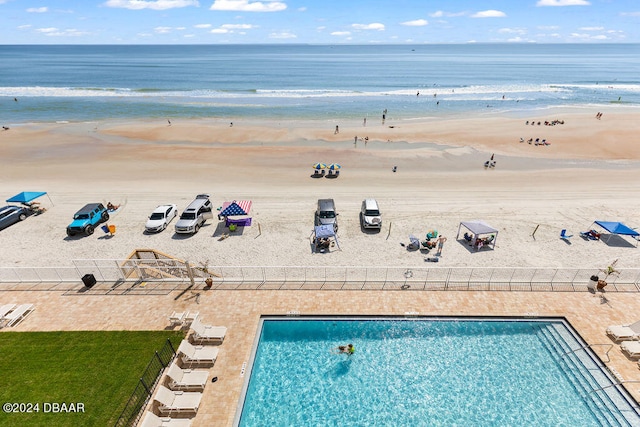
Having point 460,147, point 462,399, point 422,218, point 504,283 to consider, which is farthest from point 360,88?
point 462,399

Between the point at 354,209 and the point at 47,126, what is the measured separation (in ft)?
205

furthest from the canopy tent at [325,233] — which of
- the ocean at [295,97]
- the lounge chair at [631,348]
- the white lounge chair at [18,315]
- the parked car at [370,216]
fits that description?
the ocean at [295,97]

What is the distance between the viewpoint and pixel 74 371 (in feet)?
44.3

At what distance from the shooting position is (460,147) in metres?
47.4

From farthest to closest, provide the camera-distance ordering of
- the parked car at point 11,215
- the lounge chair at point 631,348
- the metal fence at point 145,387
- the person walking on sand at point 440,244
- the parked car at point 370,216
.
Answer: the parked car at point 11,215 → the parked car at point 370,216 → the person walking on sand at point 440,244 → the lounge chair at point 631,348 → the metal fence at point 145,387

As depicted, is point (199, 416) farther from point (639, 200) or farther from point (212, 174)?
point (639, 200)

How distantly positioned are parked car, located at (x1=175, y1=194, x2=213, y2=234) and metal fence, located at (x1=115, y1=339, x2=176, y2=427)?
1176cm

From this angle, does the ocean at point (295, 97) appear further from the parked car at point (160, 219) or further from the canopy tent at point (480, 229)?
the canopy tent at point (480, 229)

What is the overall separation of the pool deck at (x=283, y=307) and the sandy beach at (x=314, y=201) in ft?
0.28

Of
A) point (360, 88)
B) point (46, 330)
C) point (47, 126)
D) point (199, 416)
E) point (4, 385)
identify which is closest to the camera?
point (199, 416)

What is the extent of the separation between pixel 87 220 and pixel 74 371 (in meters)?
15.3

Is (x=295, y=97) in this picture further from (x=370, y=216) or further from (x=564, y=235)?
(x=564, y=235)

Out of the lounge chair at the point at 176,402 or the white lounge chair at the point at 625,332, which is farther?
the white lounge chair at the point at 625,332

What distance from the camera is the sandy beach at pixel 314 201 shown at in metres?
16.9
